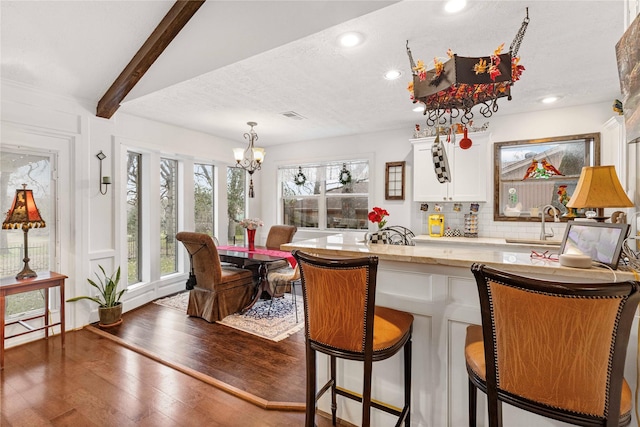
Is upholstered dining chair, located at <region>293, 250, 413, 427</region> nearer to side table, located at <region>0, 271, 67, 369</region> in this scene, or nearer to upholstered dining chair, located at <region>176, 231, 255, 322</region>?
upholstered dining chair, located at <region>176, 231, 255, 322</region>

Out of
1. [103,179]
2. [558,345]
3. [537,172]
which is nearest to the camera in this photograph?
[558,345]

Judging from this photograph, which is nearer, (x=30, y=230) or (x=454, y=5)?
(x=454, y=5)

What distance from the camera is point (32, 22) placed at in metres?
2.49

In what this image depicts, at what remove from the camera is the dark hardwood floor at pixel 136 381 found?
2.00m

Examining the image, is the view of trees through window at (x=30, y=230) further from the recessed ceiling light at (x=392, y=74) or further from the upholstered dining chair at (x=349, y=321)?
the recessed ceiling light at (x=392, y=74)

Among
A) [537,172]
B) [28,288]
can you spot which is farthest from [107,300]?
[537,172]

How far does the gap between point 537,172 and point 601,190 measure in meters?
2.73

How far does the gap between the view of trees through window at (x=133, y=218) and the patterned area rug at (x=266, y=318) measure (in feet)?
1.80

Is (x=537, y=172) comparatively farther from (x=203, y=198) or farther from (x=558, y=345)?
(x=203, y=198)

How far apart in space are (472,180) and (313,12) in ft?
9.86

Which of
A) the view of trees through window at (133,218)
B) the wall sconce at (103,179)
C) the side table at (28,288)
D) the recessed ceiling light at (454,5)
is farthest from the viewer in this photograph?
the view of trees through window at (133,218)

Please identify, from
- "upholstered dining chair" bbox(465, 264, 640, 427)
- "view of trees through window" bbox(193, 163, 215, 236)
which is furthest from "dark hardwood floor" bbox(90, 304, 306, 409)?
"view of trees through window" bbox(193, 163, 215, 236)

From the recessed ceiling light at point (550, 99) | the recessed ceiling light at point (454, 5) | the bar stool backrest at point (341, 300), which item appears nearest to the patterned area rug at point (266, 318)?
the bar stool backrest at point (341, 300)

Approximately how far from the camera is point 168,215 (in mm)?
4816
